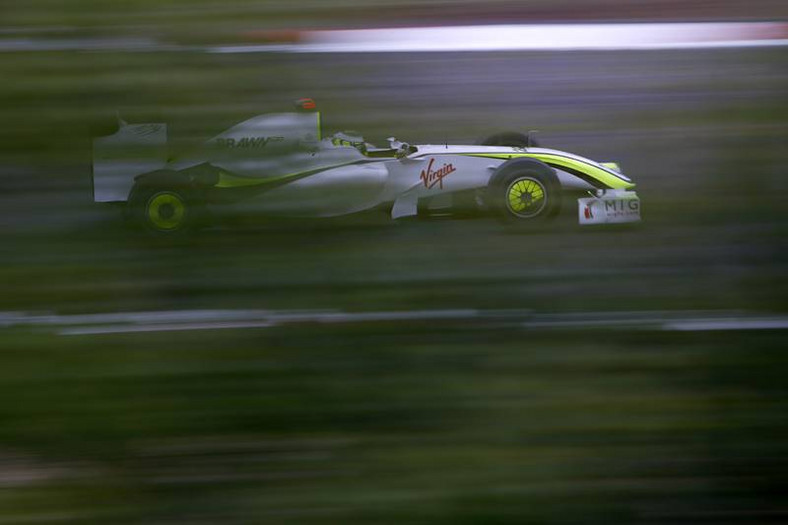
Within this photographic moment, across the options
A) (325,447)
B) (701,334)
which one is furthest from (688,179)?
(325,447)

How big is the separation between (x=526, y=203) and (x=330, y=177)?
16.3 inches

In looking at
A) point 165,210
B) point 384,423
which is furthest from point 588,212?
point 165,210

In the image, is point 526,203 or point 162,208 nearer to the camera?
point 162,208

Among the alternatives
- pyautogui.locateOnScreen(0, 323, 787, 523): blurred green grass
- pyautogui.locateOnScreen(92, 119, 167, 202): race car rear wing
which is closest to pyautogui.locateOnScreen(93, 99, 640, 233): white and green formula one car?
pyautogui.locateOnScreen(92, 119, 167, 202): race car rear wing

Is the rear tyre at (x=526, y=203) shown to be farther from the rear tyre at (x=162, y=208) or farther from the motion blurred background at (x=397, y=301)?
the rear tyre at (x=162, y=208)

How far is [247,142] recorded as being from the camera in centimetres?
189

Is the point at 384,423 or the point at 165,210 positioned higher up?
the point at 165,210

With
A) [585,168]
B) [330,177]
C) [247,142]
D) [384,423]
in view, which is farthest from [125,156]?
[585,168]

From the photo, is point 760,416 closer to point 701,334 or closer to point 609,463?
point 701,334

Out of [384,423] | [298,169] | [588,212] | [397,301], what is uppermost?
[298,169]

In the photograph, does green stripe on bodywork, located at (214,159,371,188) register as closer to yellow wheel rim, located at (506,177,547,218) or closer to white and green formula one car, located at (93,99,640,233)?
white and green formula one car, located at (93,99,640,233)

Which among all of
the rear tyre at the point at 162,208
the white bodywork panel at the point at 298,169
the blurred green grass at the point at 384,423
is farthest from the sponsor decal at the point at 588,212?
the rear tyre at the point at 162,208

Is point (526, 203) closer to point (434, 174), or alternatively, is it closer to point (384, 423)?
point (434, 174)

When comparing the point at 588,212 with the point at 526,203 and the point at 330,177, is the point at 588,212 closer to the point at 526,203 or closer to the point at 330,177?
the point at 526,203
